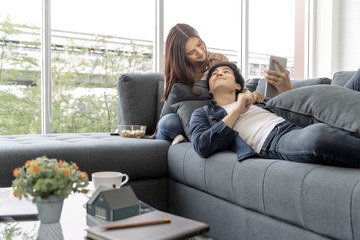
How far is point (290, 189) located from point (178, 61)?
5.22ft

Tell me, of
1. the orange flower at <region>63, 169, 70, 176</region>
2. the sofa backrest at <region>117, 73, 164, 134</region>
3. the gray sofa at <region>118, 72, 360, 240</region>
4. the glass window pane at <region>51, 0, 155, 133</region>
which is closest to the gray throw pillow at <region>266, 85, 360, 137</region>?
the gray sofa at <region>118, 72, 360, 240</region>

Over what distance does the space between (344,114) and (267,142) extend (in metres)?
0.48

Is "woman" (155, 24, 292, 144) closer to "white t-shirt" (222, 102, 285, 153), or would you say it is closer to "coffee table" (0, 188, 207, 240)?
"white t-shirt" (222, 102, 285, 153)

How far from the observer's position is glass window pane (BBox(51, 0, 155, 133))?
3.31m

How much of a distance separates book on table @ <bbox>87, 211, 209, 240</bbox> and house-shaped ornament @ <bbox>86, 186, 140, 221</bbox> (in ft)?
0.15

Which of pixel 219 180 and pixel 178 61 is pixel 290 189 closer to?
pixel 219 180

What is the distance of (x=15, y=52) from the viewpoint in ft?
10.2

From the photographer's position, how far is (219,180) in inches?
67.7

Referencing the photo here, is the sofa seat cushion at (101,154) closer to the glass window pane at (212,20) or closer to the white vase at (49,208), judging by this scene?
the white vase at (49,208)

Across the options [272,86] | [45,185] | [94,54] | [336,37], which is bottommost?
[45,185]

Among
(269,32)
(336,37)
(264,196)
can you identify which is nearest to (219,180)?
(264,196)

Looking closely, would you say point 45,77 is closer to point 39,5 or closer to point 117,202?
point 39,5

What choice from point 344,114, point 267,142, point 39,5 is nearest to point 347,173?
point 344,114

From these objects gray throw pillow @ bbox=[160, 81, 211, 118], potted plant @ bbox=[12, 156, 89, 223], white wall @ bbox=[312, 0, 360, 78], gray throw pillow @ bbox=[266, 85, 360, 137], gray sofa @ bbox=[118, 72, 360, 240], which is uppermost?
white wall @ bbox=[312, 0, 360, 78]
